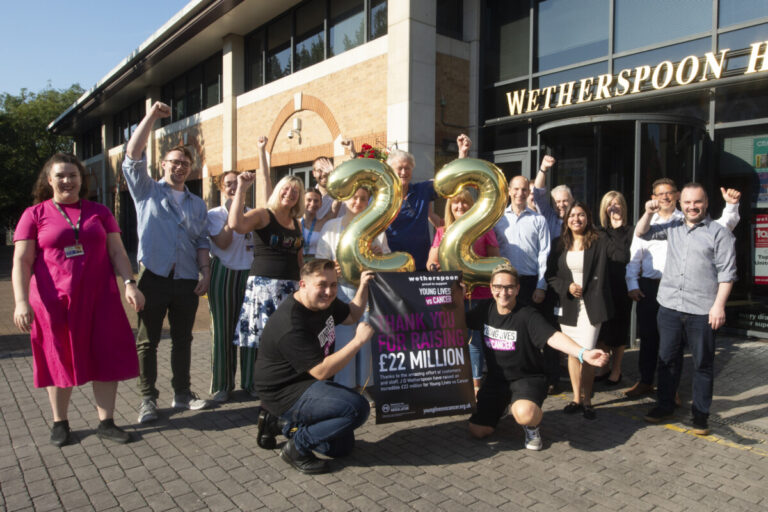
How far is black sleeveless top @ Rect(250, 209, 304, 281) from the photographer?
4121 mm

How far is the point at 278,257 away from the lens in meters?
4.17

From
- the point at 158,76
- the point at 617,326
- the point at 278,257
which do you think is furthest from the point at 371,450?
the point at 158,76

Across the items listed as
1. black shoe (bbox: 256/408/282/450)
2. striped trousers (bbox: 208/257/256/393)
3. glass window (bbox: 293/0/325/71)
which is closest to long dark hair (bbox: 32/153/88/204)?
striped trousers (bbox: 208/257/256/393)

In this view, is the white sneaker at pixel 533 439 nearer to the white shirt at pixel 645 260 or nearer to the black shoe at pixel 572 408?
the black shoe at pixel 572 408

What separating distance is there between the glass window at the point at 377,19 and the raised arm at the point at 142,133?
700cm

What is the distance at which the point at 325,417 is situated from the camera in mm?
3199

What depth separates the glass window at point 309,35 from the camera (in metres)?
11.6

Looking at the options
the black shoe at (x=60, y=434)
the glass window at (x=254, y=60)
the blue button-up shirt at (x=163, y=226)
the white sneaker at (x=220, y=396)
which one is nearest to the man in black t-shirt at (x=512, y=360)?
the white sneaker at (x=220, y=396)

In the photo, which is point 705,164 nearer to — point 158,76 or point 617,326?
point 617,326

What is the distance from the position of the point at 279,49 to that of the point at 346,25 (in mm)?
2858

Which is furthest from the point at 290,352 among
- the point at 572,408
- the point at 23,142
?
the point at 23,142

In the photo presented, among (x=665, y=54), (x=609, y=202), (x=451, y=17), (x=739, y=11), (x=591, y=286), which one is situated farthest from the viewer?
(x=451, y=17)

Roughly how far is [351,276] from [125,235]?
24.2 metres

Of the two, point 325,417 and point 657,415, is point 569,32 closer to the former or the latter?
point 657,415
